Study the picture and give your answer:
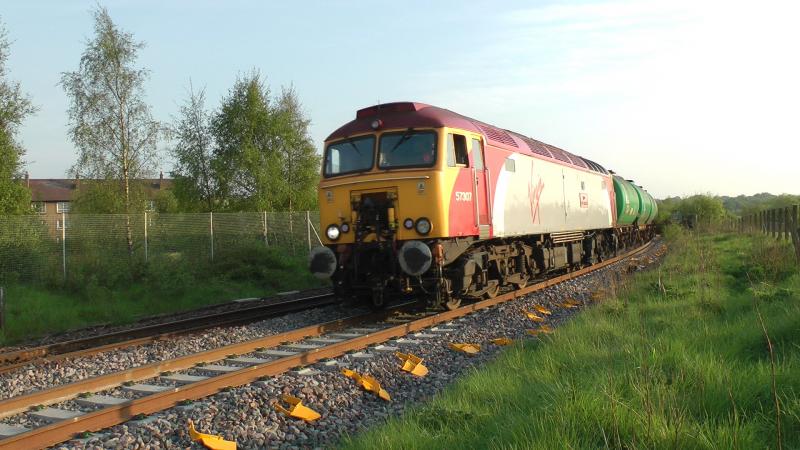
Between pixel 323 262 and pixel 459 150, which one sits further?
pixel 459 150

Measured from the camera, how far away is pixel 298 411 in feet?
17.7

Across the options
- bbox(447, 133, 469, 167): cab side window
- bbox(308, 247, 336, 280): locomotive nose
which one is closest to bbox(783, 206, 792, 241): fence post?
bbox(447, 133, 469, 167): cab side window

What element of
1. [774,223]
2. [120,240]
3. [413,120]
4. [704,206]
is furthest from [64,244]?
→ [704,206]

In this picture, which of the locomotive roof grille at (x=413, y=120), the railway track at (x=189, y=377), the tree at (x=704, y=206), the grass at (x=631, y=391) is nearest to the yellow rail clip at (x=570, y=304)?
the railway track at (x=189, y=377)

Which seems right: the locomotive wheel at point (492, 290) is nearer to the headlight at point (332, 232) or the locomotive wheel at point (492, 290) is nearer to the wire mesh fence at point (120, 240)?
the headlight at point (332, 232)

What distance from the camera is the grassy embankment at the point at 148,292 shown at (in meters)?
12.1

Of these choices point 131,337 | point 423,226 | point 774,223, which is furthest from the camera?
point 774,223

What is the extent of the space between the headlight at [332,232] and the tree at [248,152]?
16348mm

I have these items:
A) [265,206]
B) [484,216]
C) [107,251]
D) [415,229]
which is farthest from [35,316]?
[265,206]

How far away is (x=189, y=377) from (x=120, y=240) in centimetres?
1133

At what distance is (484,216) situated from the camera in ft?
36.6

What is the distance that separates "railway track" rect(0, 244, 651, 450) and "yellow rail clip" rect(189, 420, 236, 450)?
95 cm

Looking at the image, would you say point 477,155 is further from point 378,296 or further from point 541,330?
point 541,330

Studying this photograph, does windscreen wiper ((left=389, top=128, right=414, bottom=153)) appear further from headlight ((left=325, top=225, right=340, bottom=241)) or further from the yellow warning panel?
the yellow warning panel
